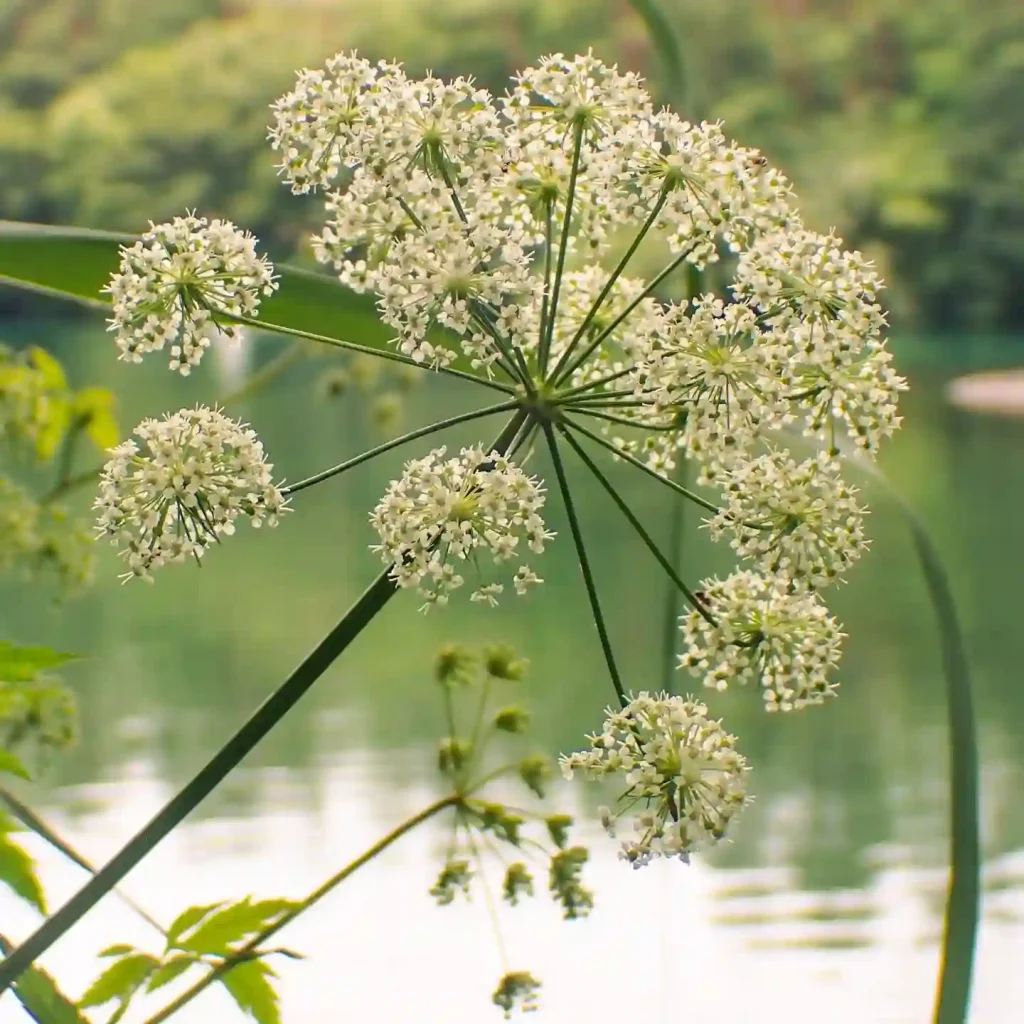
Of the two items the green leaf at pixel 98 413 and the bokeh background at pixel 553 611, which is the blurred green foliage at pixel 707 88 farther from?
the green leaf at pixel 98 413

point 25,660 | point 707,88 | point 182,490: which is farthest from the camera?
point 707,88

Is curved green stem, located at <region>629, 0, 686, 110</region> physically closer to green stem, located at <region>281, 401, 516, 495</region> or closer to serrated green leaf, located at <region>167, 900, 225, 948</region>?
green stem, located at <region>281, 401, 516, 495</region>

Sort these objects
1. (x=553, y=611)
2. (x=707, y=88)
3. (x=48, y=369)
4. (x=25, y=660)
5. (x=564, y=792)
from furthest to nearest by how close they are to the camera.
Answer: (x=707, y=88), (x=553, y=611), (x=564, y=792), (x=48, y=369), (x=25, y=660)

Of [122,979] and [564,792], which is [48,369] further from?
[564,792]

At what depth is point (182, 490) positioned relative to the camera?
0.93 ft

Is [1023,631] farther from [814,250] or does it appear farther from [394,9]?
[394,9]

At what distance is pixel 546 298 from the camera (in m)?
0.33

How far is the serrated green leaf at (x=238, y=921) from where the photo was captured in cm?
42

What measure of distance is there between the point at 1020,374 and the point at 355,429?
83 centimetres

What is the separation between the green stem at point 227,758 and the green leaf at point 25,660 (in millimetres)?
73

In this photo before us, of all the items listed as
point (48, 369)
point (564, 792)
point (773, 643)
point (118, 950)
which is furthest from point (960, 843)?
point (564, 792)

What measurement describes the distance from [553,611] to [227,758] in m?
0.91

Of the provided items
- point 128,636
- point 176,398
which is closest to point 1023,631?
point 128,636

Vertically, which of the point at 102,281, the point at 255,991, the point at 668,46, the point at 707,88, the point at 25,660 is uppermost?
the point at 707,88
